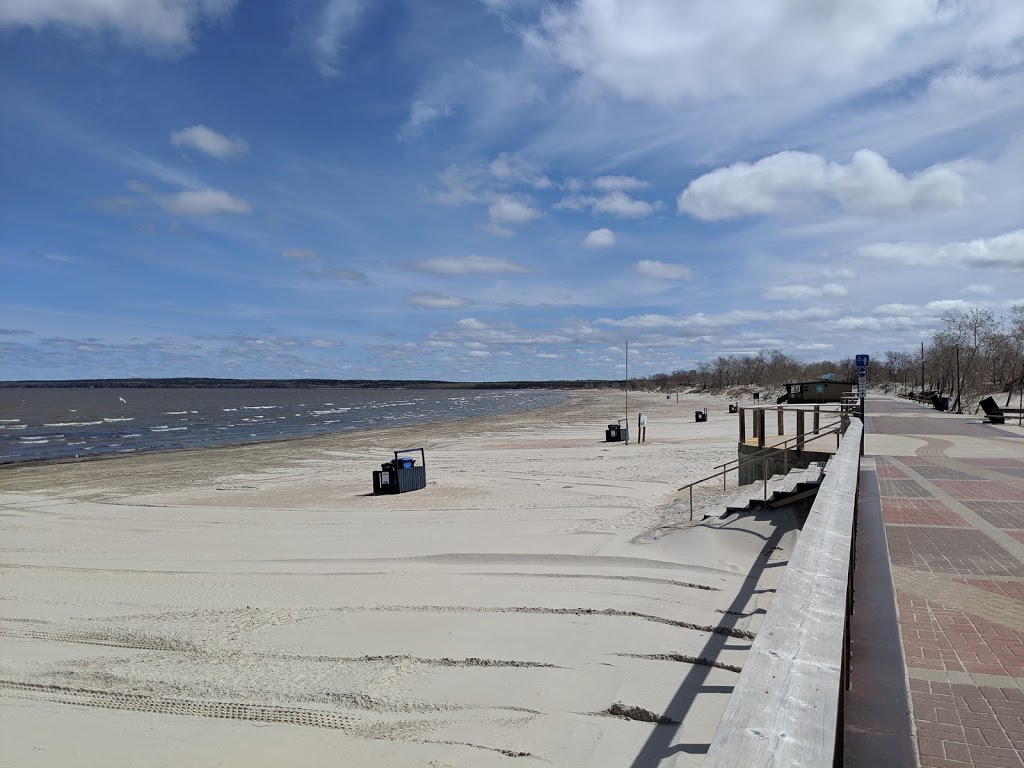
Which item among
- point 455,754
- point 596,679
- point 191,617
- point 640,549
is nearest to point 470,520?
point 640,549

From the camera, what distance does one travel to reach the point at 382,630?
764 centimetres

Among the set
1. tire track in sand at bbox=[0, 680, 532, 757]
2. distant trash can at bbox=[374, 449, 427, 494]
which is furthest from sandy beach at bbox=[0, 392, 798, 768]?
distant trash can at bbox=[374, 449, 427, 494]

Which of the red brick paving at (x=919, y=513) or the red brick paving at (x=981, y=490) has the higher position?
the red brick paving at (x=981, y=490)

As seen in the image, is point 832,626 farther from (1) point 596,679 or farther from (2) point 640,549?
(2) point 640,549

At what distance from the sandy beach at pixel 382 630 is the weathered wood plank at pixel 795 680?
300cm

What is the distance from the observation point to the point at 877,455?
590 inches

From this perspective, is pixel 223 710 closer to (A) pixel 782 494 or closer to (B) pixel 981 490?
(A) pixel 782 494

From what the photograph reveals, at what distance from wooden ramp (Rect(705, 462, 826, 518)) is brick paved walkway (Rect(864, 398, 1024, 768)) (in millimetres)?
1026

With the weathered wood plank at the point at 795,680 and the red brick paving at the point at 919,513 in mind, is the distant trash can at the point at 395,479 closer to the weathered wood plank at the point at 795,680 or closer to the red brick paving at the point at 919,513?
the red brick paving at the point at 919,513

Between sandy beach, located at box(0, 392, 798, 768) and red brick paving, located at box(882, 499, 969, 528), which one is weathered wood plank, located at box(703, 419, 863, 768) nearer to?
sandy beach, located at box(0, 392, 798, 768)

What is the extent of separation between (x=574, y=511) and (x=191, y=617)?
830 centimetres

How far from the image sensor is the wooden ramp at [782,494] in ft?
33.5

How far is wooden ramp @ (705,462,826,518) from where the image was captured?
33.5 feet

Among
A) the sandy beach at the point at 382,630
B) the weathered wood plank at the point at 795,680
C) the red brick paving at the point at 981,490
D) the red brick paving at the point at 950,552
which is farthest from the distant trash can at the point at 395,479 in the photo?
the weathered wood plank at the point at 795,680
